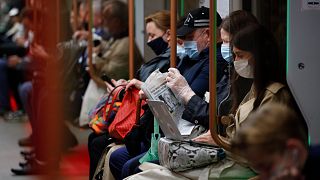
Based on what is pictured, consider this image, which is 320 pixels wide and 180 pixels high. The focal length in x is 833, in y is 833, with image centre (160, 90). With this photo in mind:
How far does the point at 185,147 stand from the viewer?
159 inches

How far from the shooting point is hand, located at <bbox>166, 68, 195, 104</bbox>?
4359mm

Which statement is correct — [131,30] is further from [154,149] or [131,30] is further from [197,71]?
[154,149]

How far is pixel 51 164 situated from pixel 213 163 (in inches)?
48.3

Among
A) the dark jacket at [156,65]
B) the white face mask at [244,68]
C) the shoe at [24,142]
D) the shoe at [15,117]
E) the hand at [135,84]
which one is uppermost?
the white face mask at [244,68]

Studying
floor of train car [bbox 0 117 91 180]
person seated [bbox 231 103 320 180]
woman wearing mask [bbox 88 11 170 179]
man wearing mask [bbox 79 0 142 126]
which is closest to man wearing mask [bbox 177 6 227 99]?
woman wearing mask [bbox 88 11 170 179]

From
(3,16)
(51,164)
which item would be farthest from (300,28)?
(3,16)

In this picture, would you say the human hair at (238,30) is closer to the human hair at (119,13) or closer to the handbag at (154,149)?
the handbag at (154,149)

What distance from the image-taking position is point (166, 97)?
14.6 feet

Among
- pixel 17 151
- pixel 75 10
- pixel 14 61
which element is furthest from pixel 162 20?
pixel 14 61

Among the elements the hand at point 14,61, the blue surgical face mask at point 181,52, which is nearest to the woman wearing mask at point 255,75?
the blue surgical face mask at point 181,52

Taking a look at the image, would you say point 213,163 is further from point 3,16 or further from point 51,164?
point 3,16

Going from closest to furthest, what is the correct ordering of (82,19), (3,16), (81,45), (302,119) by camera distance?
(302,119) < (81,45) < (82,19) < (3,16)

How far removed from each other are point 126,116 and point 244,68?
4.46ft

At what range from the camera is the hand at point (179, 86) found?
4.36 metres
